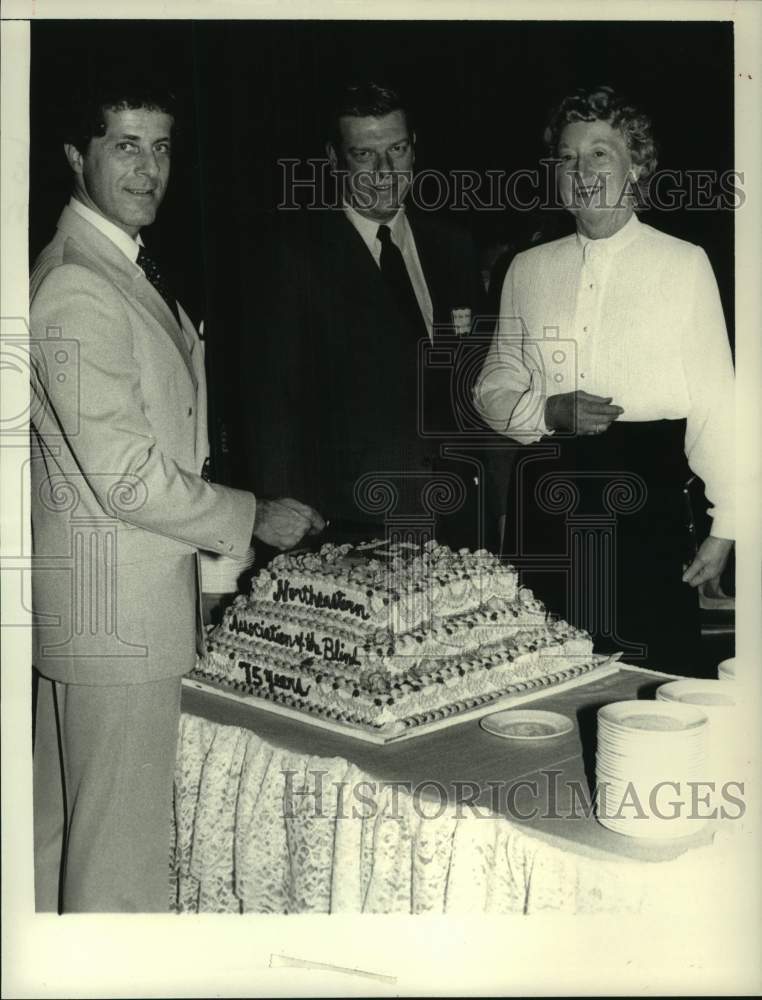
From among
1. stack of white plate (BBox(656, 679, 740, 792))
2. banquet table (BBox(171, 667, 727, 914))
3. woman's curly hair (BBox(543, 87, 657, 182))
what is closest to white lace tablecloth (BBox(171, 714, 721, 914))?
banquet table (BBox(171, 667, 727, 914))

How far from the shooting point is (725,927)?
2.71m

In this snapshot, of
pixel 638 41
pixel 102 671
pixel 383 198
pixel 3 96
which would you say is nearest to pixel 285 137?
pixel 383 198

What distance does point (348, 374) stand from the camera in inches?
116

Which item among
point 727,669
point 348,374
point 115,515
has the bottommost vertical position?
point 727,669

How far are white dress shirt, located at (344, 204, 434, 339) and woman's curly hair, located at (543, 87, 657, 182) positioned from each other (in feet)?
1.39

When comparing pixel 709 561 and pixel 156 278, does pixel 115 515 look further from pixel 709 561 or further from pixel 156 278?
pixel 709 561

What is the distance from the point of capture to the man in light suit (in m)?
2.60

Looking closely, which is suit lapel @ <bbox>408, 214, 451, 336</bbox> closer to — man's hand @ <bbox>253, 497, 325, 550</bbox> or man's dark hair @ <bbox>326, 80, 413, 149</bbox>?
man's dark hair @ <bbox>326, 80, 413, 149</bbox>

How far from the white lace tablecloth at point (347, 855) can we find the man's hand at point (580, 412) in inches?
42.3

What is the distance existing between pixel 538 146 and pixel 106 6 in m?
1.12

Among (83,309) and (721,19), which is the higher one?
(721,19)

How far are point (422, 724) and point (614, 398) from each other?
100cm

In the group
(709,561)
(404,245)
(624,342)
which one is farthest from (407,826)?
(404,245)

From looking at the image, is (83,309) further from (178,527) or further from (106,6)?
(106,6)
